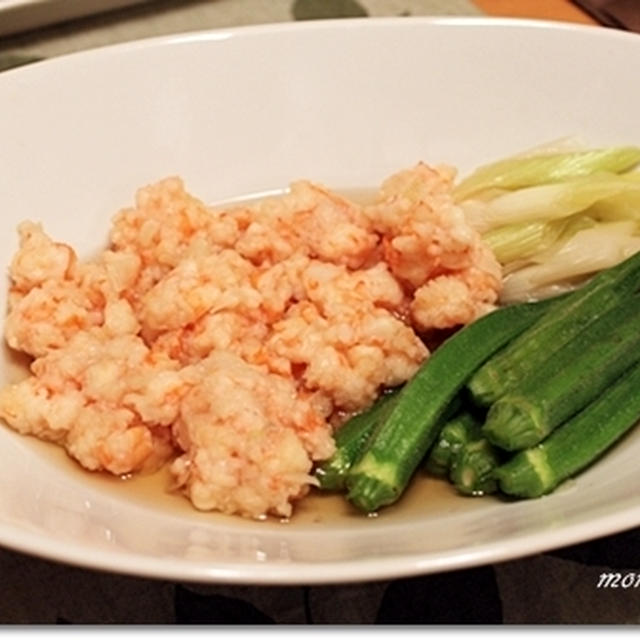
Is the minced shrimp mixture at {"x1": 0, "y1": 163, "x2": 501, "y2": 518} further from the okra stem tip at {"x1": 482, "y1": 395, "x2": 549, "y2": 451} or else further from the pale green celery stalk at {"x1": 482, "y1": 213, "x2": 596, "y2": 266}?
the okra stem tip at {"x1": 482, "y1": 395, "x2": 549, "y2": 451}

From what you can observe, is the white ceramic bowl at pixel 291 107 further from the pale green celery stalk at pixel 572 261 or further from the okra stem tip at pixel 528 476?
the okra stem tip at pixel 528 476

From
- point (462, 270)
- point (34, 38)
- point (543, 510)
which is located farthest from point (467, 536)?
point (34, 38)

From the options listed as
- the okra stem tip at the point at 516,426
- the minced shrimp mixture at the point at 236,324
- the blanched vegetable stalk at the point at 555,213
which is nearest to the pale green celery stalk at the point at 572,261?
the blanched vegetable stalk at the point at 555,213

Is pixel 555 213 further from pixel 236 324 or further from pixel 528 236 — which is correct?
pixel 236 324

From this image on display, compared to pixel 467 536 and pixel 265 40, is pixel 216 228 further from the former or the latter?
pixel 467 536

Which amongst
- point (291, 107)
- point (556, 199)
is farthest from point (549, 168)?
point (291, 107)

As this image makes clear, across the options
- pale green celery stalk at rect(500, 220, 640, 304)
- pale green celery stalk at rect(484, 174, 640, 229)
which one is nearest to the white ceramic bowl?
pale green celery stalk at rect(484, 174, 640, 229)

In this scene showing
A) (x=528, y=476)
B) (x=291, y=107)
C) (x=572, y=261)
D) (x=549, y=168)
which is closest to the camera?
(x=528, y=476)
